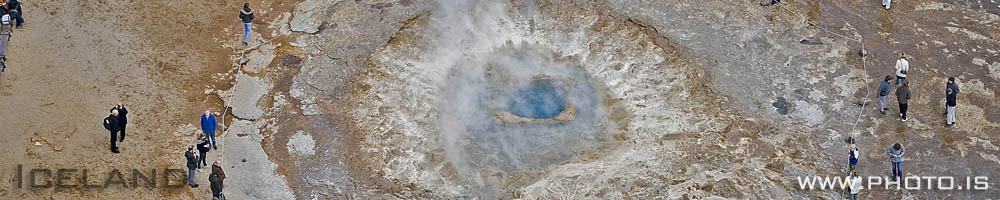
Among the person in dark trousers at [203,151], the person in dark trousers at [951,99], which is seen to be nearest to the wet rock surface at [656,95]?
the person in dark trousers at [951,99]

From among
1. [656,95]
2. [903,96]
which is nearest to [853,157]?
[903,96]

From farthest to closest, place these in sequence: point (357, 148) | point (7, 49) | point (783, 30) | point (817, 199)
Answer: point (783, 30) → point (7, 49) → point (357, 148) → point (817, 199)

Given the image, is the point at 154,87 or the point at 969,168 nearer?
the point at 969,168

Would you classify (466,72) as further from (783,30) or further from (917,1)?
(917,1)

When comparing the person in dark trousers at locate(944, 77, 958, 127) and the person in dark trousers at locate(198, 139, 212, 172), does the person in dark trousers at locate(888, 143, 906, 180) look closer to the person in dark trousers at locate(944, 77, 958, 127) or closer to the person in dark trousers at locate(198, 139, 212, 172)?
the person in dark trousers at locate(944, 77, 958, 127)

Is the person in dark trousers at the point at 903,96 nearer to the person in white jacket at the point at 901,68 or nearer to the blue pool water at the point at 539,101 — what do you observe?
the person in white jacket at the point at 901,68

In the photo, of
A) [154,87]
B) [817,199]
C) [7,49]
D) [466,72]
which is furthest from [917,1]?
[7,49]
